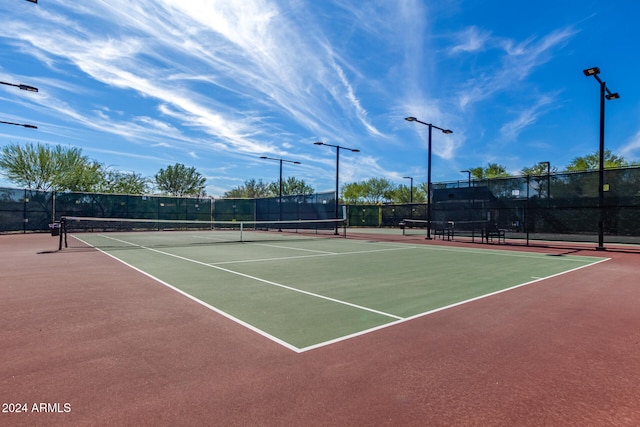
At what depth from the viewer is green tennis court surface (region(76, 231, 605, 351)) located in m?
4.88

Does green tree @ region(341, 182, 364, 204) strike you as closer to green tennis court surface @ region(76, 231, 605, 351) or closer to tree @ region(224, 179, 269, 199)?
tree @ region(224, 179, 269, 199)

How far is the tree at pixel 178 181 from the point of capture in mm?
65062

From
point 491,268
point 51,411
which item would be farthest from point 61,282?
point 491,268

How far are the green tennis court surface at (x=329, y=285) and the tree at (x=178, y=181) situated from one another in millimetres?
57115

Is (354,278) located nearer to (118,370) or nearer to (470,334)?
(470,334)

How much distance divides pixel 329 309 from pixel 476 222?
22.2 m

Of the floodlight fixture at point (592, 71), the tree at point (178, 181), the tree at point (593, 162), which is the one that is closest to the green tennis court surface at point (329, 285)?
the floodlight fixture at point (592, 71)

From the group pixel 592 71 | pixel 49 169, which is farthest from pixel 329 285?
pixel 49 169

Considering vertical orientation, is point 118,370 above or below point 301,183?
below

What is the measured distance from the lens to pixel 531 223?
2328cm

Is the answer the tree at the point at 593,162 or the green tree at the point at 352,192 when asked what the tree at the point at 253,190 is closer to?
the green tree at the point at 352,192

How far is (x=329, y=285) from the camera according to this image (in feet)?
24.6

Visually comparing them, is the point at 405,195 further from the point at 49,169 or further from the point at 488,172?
the point at 49,169

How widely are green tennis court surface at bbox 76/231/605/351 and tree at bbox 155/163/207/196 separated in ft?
187
